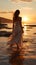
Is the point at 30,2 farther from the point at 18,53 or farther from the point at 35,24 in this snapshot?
the point at 18,53

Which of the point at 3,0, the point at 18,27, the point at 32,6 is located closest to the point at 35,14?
the point at 32,6

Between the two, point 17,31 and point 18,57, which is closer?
point 18,57

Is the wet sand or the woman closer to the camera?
the wet sand

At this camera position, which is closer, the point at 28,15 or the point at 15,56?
the point at 15,56

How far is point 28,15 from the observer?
102ft

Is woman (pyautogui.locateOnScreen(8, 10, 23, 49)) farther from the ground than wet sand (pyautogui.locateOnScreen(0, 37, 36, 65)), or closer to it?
farther from the ground

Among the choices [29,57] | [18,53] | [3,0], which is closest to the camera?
[29,57]

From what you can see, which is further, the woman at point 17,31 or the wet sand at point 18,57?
the woman at point 17,31

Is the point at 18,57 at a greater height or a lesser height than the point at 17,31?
lesser

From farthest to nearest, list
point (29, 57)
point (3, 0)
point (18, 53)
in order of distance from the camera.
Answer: point (3, 0) < point (18, 53) < point (29, 57)

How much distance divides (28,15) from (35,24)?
1.50 m

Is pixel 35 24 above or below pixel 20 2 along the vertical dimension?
below

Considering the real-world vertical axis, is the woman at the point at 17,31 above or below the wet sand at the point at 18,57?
above

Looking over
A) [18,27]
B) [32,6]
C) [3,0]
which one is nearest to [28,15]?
[32,6]
